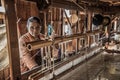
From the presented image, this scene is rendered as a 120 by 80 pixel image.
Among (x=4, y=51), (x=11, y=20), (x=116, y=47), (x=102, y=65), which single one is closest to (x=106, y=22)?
(x=102, y=65)

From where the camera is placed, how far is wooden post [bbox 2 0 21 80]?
1246mm

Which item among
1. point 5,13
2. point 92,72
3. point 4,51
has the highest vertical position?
point 5,13

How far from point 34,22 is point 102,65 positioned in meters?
2.13

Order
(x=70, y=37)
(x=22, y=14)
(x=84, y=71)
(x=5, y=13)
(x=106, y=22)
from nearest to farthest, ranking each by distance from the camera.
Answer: (x=5, y=13), (x=70, y=37), (x=84, y=71), (x=106, y=22), (x=22, y=14)

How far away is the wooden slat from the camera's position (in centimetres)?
125

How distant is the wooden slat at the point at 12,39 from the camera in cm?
125

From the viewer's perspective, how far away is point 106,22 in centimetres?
335

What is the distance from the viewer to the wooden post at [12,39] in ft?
4.09

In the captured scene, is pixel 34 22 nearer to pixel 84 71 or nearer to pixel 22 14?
pixel 84 71


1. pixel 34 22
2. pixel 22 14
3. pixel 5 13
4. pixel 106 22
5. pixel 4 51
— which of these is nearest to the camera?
pixel 5 13

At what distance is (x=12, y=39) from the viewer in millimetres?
1299

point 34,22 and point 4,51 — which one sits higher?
point 34,22

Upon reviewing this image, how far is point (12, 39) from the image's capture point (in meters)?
1.30

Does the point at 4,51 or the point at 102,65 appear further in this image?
the point at 102,65
